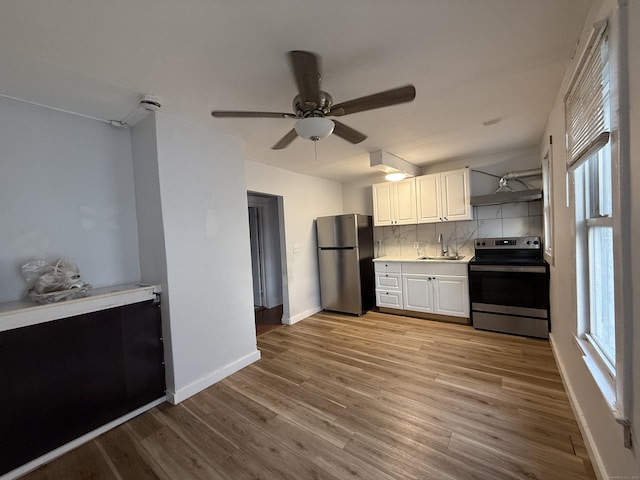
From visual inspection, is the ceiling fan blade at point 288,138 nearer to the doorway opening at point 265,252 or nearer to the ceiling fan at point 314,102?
the ceiling fan at point 314,102

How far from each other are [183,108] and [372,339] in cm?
309

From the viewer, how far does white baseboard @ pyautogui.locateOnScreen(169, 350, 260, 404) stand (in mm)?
2156

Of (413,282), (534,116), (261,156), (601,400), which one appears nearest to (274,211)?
(261,156)

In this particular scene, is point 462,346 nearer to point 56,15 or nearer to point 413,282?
point 413,282

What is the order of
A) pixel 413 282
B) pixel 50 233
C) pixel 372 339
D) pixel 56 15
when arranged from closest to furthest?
pixel 56 15, pixel 50 233, pixel 372 339, pixel 413 282

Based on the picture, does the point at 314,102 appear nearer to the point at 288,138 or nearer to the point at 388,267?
the point at 288,138

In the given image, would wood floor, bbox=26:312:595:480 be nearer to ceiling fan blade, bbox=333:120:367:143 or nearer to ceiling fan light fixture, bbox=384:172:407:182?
ceiling fan blade, bbox=333:120:367:143

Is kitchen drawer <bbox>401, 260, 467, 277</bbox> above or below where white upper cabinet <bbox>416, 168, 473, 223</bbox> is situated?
below

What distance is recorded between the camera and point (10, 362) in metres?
1.52

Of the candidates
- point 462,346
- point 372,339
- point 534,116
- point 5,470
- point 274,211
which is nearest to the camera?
point 5,470

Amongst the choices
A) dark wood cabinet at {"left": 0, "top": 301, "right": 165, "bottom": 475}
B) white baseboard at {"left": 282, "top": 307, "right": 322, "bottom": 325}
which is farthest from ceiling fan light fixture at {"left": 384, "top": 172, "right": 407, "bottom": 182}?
dark wood cabinet at {"left": 0, "top": 301, "right": 165, "bottom": 475}

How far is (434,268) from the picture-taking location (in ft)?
12.1

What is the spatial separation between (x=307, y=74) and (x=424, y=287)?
3.31m

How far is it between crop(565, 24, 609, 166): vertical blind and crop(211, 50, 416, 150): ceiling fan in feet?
2.50
